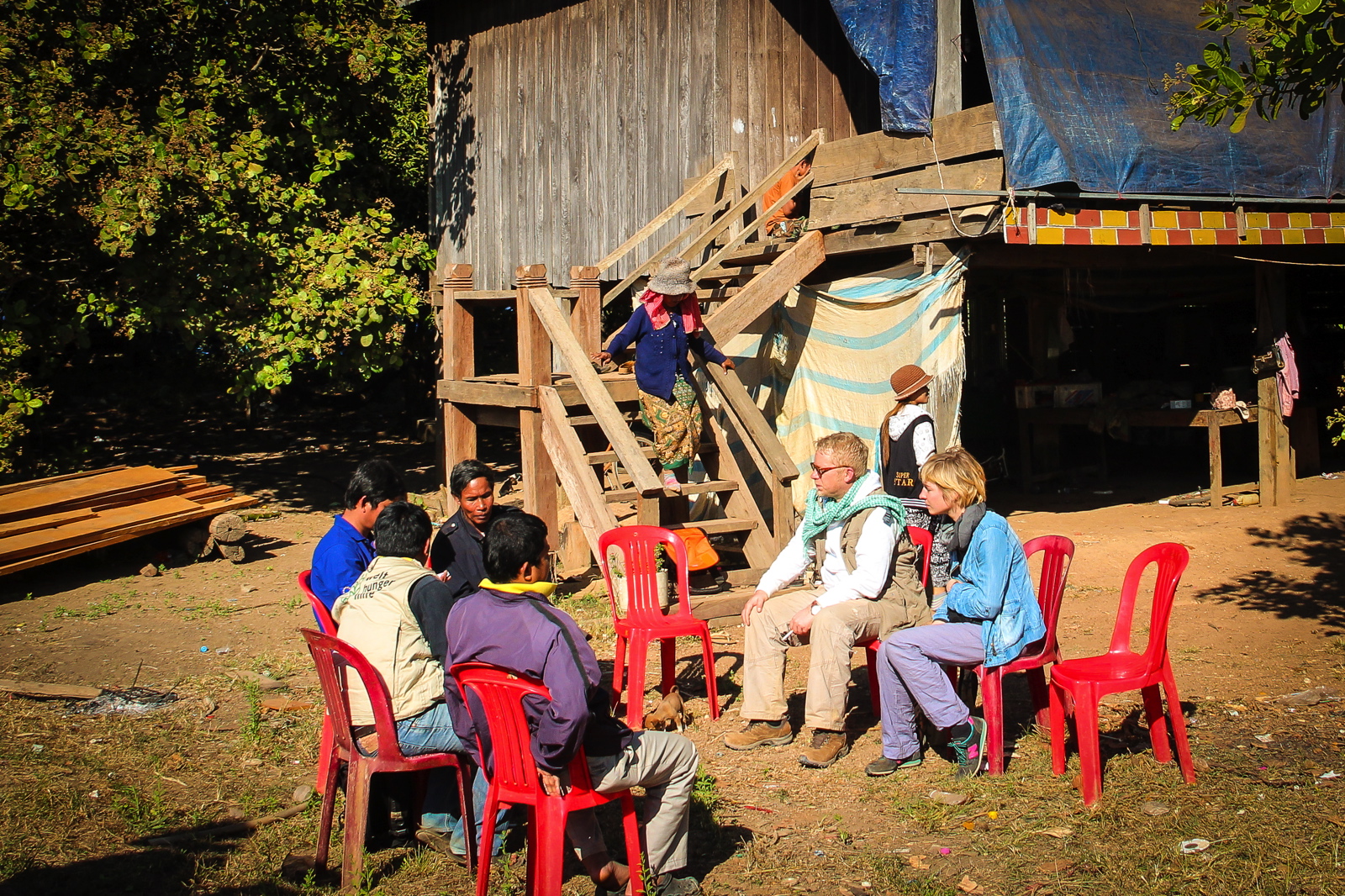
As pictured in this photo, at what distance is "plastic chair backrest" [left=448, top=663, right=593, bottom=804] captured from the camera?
3283 mm

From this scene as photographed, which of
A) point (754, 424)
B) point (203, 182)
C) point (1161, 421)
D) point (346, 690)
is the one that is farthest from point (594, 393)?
point (1161, 421)

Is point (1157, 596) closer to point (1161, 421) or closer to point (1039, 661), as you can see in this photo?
point (1039, 661)

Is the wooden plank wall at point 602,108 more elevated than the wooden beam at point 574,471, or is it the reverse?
the wooden plank wall at point 602,108

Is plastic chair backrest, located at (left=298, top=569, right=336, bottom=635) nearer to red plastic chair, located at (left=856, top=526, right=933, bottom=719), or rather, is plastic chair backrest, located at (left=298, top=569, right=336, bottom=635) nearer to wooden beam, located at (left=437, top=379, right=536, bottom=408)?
red plastic chair, located at (left=856, top=526, right=933, bottom=719)

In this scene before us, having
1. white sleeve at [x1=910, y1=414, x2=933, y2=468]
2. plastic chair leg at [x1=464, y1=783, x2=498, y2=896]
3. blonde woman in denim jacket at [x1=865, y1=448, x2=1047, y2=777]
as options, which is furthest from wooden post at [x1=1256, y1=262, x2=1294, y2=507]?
plastic chair leg at [x1=464, y1=783, x2=498, y2=896]

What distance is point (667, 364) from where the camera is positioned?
24.8 ft

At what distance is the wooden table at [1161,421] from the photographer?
33.3ft

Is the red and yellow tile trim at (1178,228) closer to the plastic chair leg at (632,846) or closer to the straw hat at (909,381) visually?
the straw hat at (909,381)

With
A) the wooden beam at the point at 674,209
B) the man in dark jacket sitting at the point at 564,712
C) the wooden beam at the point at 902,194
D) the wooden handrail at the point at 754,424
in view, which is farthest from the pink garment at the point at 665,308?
the man in dark jacket sitting at the point at 564,712

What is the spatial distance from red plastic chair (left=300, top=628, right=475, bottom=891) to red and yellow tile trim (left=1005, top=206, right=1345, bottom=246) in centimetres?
541

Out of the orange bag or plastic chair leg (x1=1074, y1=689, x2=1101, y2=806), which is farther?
the orange bag

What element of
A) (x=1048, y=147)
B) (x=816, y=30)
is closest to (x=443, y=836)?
(x=1048, y=147)

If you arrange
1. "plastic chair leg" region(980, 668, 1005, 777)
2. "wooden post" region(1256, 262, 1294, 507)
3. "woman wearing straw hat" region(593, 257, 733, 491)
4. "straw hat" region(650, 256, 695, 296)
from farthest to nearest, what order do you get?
"wooden post" region(1256, 262, 1294, 507)
"woman wearing straw hat" region(593, 257, 733, 491)
"straw hat" region(650, 256, 695, 296)
"plastic chair leg" region(980, 668, 1005, 777)

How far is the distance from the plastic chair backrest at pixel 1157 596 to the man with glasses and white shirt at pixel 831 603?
86cm
